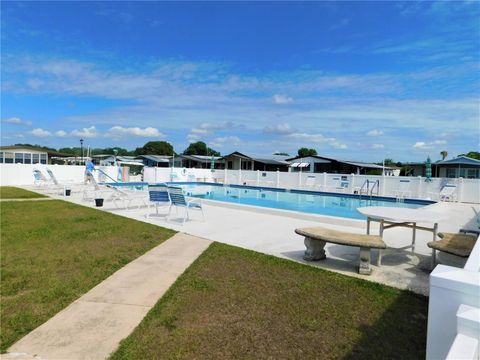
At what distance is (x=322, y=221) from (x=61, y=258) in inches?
252

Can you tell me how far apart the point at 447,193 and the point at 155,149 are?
83.9 m

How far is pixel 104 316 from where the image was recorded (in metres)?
3.13

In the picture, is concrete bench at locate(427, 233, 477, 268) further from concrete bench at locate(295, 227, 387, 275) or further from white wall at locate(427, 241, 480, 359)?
white wall at locate(427, 241, 480, 359)

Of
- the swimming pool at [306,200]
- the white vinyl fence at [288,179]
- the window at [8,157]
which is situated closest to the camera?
the swimming pool at [306,200]

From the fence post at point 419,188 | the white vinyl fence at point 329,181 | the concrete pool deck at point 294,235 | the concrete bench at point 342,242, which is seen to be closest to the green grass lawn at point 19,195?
the concrete pool deck at point 294,235

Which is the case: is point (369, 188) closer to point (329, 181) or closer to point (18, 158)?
point (329, 181)

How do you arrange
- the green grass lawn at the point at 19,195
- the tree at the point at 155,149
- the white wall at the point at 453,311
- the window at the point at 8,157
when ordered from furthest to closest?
the tree at the point at 155,149 < the window at the point at 8,157 < the green grass lawn at the point at 19,195 < the white wall at the point at 453,311

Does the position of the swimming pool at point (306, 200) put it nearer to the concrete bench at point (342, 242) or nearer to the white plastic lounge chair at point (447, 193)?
the white plastic lounge chair at point (447, 193)

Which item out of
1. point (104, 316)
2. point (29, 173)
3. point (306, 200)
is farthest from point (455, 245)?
point (29, 173)

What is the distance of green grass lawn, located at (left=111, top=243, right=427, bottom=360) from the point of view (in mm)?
2590

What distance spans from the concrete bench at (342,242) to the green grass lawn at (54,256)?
283cm

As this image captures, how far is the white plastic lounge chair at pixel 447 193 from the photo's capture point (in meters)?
15.8

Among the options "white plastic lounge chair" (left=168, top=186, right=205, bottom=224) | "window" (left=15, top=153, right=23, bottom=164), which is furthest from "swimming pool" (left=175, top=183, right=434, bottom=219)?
"window" (left=15, top=153, right=23, bottom=164)

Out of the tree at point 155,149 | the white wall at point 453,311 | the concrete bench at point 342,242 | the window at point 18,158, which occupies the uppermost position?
the tree at point 155,149
